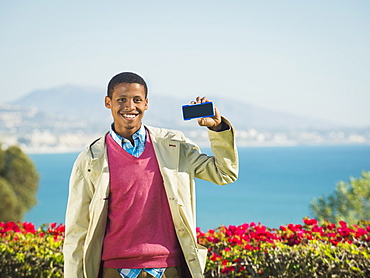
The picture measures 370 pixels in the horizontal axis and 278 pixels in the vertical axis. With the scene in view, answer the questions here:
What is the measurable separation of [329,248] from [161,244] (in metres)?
1.96

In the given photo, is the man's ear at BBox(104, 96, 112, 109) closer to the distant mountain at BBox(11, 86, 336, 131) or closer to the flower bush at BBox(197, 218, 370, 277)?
the flower bush at BBox(197, 218, 370, 277)

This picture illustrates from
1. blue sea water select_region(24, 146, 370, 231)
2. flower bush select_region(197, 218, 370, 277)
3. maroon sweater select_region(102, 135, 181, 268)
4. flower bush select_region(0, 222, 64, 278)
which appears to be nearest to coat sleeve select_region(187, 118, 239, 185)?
maroon sweater select_region(102, 135, 181, 268)

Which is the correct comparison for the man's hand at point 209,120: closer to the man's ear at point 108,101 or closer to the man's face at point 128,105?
the man's face at point 128,105

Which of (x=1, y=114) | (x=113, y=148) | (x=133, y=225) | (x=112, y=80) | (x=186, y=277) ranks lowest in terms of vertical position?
(x=186, y=277)

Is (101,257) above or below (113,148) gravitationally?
below

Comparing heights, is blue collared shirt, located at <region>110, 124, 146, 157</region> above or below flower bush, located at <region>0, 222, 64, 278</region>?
above

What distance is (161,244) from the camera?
231 cm

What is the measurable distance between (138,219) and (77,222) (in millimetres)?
286

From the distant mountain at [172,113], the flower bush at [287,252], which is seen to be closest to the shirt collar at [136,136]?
the flower bush at [287,252]

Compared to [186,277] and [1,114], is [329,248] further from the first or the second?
[1,114]

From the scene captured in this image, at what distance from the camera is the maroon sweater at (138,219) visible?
229 cm

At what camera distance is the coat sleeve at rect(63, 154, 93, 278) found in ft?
7.75

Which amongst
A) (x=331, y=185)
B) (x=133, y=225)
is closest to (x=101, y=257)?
(x=133, y=225)

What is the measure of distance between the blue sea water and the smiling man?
1898 inches
